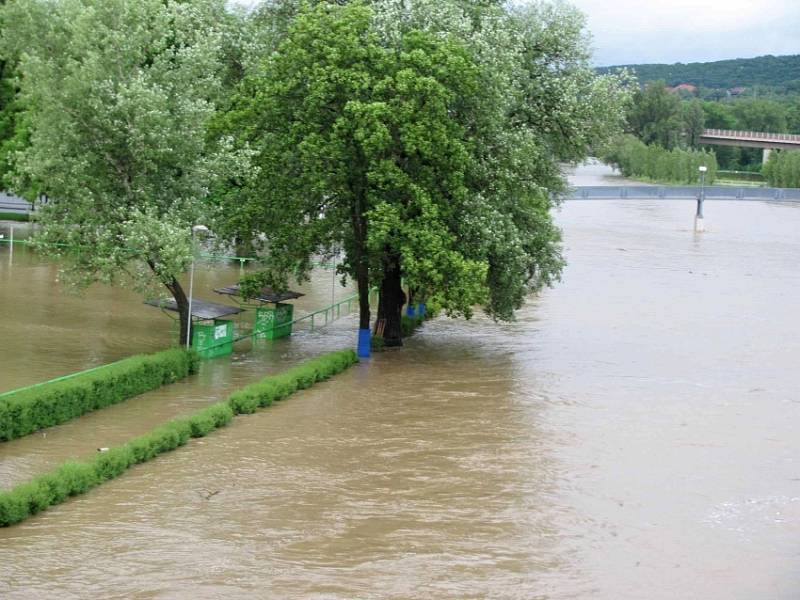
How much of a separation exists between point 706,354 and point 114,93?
64.0 ft

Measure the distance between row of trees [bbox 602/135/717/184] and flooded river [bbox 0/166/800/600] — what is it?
101 meters

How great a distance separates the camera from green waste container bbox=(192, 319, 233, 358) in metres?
32.7

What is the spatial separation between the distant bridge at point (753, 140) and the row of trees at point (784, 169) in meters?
11.9

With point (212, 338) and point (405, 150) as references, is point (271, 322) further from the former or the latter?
point (405, 150)

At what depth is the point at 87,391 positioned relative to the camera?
25.0 meters

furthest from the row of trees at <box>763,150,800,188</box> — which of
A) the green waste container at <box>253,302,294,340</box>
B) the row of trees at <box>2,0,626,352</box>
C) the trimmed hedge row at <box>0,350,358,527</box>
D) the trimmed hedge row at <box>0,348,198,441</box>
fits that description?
the trimmed hedge row at <box>0,348,198,441</box>

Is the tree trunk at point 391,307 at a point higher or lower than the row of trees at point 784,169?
lower

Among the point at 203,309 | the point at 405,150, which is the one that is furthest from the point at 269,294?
the point at 405,150

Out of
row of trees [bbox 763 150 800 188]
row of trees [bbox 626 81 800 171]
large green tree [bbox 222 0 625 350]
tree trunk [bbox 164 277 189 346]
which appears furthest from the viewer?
row of trees [bbox 626 81 800 171]

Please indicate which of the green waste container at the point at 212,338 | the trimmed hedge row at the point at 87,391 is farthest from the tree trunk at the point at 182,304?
the trimmed hedge row at the point at 87,391

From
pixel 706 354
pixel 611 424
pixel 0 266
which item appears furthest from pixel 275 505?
pixel 0 266

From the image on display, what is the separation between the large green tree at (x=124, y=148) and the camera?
1150 inches

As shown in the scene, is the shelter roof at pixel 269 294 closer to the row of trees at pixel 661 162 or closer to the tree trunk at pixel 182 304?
the tree trunk at pixel 182 304

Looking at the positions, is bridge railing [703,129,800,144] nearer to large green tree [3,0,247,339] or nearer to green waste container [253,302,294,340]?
green waste container [253,302,294,340]
